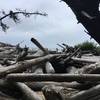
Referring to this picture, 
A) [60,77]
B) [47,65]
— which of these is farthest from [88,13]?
[60,77]

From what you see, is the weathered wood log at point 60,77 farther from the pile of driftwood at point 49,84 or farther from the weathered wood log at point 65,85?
the weathered wood log at point 65,85

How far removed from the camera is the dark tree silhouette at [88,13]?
55.5 feet

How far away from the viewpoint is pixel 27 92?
5699mm

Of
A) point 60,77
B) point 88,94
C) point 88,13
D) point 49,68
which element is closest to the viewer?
point 88,94

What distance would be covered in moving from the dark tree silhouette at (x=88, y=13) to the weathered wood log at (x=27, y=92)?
11.1 metres

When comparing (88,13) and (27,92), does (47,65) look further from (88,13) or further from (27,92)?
(88,13)

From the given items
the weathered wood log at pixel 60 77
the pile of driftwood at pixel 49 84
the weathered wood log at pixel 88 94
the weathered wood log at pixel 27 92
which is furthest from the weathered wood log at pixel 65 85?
the weathered wood log at pixel 88 94

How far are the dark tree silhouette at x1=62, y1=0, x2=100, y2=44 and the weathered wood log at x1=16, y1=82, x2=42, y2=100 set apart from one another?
1106 cm

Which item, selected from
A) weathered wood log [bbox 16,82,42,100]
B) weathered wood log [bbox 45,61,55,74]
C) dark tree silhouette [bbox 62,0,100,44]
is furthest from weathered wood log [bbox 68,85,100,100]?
dark tree silhouette [bbox 62,0,100,44]

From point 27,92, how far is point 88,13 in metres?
12.1

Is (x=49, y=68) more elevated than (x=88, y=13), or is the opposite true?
(x=88, y=13)

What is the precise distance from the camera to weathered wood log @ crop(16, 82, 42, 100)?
17.9ft

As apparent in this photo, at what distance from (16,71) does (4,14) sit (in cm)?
956

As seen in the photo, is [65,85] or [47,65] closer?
[65,85]
